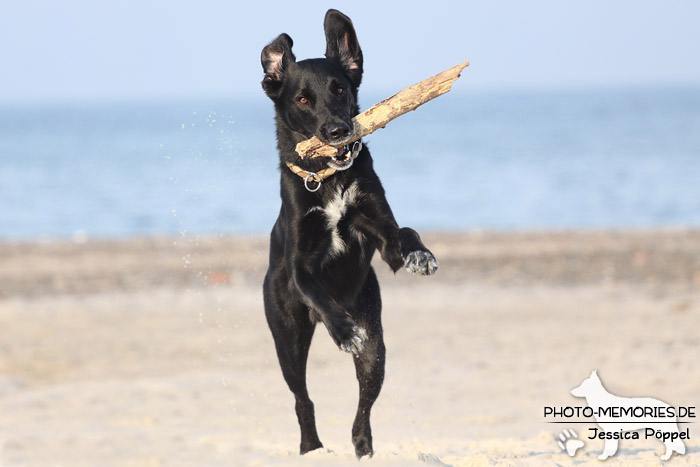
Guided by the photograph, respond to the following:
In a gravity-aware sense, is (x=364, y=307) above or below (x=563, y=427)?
above

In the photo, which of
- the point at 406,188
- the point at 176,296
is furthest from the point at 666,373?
the point at 406,188

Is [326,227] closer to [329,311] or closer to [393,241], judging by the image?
[393,241]

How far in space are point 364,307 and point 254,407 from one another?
2363mm

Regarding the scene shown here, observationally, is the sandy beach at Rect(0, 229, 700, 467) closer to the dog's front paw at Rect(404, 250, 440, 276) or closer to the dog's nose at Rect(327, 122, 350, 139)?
the dog's front paw at Rect(404, 250, 440, 276)

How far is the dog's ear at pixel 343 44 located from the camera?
500 cm

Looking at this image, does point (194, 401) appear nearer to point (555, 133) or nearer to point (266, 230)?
point (266, 230)

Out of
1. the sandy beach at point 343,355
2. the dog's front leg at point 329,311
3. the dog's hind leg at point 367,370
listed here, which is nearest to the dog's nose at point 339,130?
the dog's front leg at point 329,311

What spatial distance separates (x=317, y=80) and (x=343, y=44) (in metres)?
0.34

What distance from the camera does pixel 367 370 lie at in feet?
16.0

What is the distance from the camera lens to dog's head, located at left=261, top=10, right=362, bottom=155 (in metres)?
4.79

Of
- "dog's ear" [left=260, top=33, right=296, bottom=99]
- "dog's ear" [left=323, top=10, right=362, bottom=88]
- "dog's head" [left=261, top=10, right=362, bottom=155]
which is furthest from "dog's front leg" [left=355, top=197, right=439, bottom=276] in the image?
"dog's ear" [left=260, top=33, right=296, bottom=99]

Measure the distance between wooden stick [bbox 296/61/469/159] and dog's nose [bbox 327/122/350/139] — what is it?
0.05m

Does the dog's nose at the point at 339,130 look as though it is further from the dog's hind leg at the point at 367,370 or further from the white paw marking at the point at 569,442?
the white paw marking at the point at 569,442

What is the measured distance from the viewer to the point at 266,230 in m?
19.0
